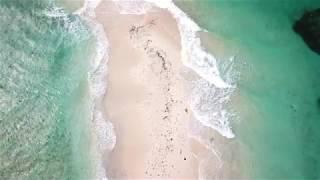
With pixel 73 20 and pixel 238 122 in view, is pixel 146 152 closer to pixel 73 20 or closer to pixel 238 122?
pixel 238 122

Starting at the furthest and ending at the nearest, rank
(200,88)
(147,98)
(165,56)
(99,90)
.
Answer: (165,56), (200,88), (99,90), (147,98)

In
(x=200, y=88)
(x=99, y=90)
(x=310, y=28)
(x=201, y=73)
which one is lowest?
(x=200, y=88)

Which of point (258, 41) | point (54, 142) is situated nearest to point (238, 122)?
point (258, 41)

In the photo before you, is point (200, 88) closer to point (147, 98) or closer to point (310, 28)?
point (147, 98)

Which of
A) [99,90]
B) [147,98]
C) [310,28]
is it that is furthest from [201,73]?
[310,28]

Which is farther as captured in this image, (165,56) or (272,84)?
(165,56)

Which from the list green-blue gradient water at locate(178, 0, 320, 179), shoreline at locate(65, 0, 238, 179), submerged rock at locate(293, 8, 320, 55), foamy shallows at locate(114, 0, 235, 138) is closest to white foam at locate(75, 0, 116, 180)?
shoreline at locate(65, 0, 238, 179)

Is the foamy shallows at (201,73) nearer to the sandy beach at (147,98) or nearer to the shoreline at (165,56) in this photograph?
the shoreline at (165,56)

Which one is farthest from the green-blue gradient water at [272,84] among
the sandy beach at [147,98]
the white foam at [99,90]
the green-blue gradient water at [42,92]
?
the green-blue gradient water at [42,92]
